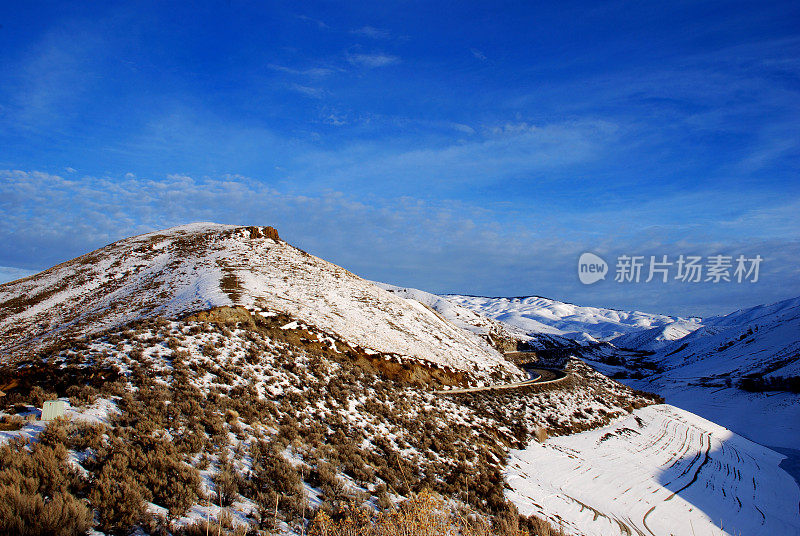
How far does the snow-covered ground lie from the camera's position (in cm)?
1520

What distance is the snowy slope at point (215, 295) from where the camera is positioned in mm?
29062

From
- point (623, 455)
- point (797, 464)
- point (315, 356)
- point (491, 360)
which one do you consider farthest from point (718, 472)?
point (315, 356)

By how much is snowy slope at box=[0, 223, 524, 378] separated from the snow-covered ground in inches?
476

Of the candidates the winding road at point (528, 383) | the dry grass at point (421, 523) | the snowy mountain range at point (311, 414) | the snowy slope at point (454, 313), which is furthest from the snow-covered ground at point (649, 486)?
the snowy slope at point (454, 313)

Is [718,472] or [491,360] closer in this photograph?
[718,472]

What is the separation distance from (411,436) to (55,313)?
35119 mm

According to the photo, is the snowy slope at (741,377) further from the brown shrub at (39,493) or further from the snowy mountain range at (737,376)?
the brown shrub at (39,493)

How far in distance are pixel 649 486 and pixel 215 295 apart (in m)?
28.1

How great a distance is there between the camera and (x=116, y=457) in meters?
8.47

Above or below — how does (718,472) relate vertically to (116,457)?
below

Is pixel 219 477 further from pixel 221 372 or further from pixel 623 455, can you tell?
pixel 623 455

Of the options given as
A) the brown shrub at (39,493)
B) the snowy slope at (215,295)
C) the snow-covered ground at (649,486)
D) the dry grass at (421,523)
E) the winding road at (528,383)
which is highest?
the snowy slope at (215,295)

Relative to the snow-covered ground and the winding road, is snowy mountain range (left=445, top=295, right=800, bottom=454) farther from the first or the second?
the snow-covered ground

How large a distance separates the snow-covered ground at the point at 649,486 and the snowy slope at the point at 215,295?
12.1 metres
